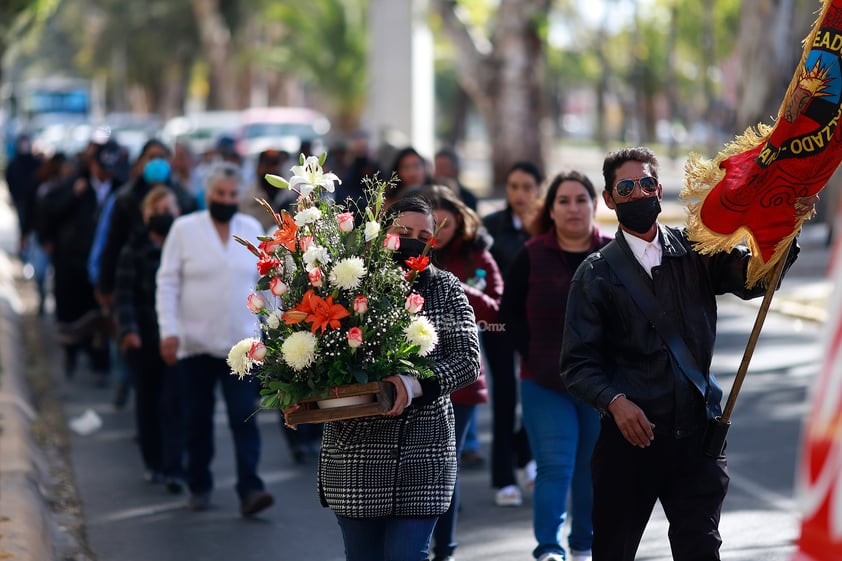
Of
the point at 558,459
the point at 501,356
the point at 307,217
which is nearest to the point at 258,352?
the point at 307,217

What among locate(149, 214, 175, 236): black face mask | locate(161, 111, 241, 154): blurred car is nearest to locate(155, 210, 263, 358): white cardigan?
locate(149, 214, 175, 236): black face mask

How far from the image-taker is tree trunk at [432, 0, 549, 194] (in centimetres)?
2880

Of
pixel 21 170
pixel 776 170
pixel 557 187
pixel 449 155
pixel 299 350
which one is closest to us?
pixel 299 350

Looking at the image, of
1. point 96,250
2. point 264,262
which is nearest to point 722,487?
point 264,262

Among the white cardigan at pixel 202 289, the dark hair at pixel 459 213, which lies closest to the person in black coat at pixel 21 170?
the white cardigan at pixel 202 289

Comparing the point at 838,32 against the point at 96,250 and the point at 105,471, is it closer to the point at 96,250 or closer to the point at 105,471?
the point at 105,471

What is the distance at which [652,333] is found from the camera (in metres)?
5.09

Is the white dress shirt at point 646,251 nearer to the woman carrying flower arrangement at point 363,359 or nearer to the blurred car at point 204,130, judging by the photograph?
the woman carrying flower arrangement at point 363,359

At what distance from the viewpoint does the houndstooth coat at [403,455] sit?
5.07 meters

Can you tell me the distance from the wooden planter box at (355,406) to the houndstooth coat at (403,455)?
18 centimetres

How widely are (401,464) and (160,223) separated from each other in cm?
464

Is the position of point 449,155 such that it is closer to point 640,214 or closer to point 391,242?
point 640,214

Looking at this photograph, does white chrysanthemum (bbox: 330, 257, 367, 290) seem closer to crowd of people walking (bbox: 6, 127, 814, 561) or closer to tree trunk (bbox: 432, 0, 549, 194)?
crowd of people walking (bbox: 6, 127, 814, 561)

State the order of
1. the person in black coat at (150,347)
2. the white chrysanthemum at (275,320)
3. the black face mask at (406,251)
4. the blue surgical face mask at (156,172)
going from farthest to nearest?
the blue surgical face mask at (156,172), the person in black coat at (150,347), the black face mask at (406,251), the white chrysanthemum at (275,320)
